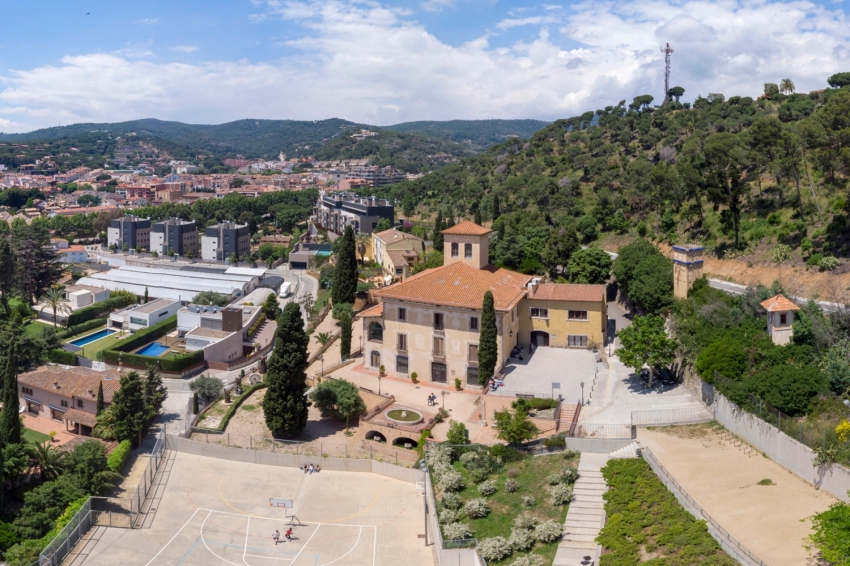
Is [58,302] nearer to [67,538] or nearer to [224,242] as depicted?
[224,242]

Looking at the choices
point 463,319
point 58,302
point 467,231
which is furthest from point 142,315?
point 463,319

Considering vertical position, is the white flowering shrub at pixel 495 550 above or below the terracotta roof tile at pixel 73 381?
below

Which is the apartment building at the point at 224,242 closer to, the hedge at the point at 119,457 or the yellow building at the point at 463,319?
the yellow building at the point at 463,319

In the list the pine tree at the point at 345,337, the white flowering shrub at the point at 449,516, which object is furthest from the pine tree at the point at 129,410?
the white flowering shrub at the point at 449,516

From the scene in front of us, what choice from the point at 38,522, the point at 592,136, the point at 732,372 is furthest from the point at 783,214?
the point at 592,136

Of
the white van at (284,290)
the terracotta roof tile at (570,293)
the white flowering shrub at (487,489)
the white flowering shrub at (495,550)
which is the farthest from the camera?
the white van at (284,290)

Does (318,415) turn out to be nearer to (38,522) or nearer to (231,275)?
(38,522)

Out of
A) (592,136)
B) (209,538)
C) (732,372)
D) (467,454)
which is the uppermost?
(592,136)
